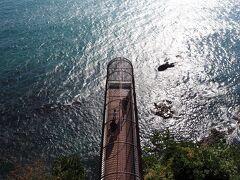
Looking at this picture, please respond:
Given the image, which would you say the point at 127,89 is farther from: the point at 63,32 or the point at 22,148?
the point at 63,32

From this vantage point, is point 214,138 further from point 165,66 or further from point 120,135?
point 165,66

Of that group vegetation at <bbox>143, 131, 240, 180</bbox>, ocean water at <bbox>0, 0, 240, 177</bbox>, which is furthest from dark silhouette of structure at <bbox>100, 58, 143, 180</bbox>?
ocean water at <bbox>0, 0, 240, 177</bbox>

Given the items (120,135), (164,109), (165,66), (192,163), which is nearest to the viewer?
(192,163)

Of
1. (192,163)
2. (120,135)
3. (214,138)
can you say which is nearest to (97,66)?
(214,138)

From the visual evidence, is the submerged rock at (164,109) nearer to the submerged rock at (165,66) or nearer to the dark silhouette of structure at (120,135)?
the dark silhouette of structure at (120,135)

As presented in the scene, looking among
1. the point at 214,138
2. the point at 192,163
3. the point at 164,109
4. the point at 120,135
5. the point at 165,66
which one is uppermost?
the point at 165,66

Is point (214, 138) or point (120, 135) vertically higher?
point (214, 138)
